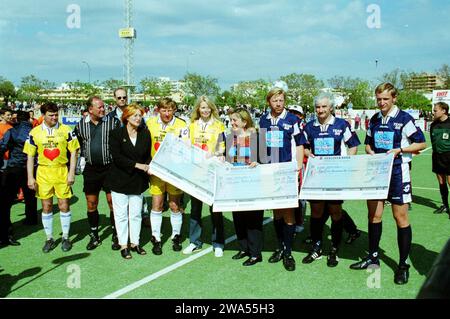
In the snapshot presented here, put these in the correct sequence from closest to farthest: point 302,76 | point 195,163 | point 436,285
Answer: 1. point 436,285
2. point 195,163
3. point 302,76

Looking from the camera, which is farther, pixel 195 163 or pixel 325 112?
pixel 195 163

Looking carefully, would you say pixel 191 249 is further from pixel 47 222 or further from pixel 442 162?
pixel 442 162

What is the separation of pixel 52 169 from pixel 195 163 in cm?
211

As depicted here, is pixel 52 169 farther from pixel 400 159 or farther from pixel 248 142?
pixel 400 159

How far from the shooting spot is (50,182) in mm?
5809

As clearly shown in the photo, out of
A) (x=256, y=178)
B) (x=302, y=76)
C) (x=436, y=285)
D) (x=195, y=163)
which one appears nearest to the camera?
(x=436, y=285)

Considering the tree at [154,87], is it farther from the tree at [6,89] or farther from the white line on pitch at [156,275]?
the white line on pitch at [156,275]

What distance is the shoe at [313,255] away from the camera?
5383mm

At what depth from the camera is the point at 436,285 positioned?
114cm

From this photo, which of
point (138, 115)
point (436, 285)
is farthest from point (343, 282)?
point (436, 285)

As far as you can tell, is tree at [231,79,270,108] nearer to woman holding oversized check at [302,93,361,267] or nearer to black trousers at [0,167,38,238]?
black trousers at [0,167,38,238]

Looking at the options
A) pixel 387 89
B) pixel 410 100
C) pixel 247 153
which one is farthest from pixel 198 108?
pixel 410 100

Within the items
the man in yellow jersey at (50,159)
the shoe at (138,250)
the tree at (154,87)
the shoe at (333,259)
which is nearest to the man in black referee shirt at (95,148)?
the man in yellow jersey at (50,159)

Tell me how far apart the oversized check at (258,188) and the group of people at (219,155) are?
6.3 inches
